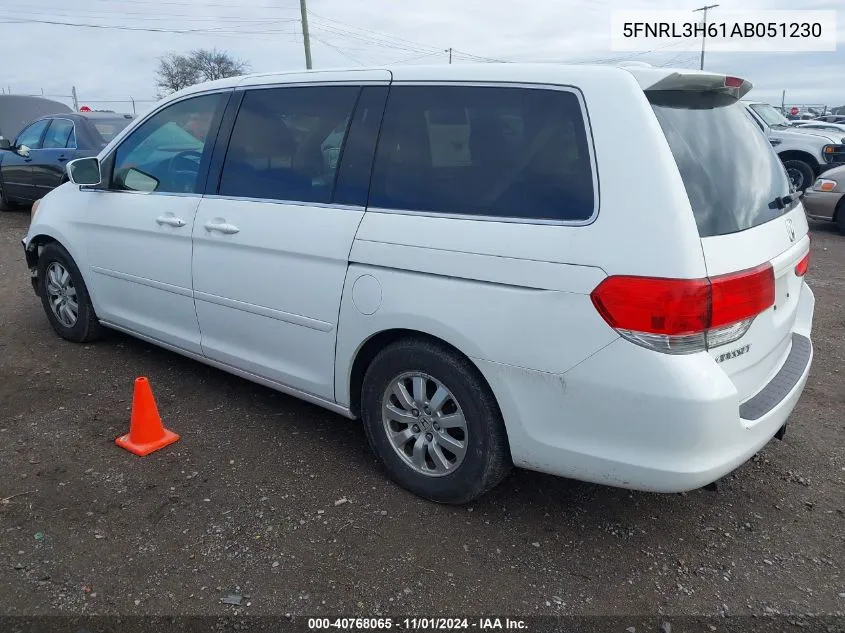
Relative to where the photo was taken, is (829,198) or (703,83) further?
(829,198)

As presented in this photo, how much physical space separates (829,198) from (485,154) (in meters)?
9.39

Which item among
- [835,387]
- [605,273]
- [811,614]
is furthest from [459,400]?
[835,387]

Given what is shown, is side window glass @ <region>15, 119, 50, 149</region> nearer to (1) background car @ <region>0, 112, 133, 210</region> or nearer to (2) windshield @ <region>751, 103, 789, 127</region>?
(1) background car @ <region>0, 112, 133, 210</region>

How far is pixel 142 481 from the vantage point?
3.28m

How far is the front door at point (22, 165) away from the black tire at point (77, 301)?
664 cm

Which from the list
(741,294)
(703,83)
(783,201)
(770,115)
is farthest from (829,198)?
(741,294)

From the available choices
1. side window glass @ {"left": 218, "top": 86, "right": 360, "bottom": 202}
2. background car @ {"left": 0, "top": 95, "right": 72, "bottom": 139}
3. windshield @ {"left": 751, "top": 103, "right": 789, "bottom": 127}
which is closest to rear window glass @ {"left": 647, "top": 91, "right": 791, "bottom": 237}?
side window glass @ {"left": 218, "top": 86, "right": 360, "bottom": 202}

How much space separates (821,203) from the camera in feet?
33.3

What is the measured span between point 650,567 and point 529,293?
1.22m

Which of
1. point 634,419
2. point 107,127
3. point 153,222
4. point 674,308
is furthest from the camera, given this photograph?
point 107,127

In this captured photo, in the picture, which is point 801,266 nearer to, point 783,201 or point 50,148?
point 783,201

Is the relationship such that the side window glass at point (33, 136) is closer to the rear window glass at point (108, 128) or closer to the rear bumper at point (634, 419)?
the rear window glass at point (108, 128)

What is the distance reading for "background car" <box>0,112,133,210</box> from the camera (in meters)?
10.2

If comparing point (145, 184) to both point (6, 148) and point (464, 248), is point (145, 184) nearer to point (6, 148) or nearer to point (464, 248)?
point (464, 248)
